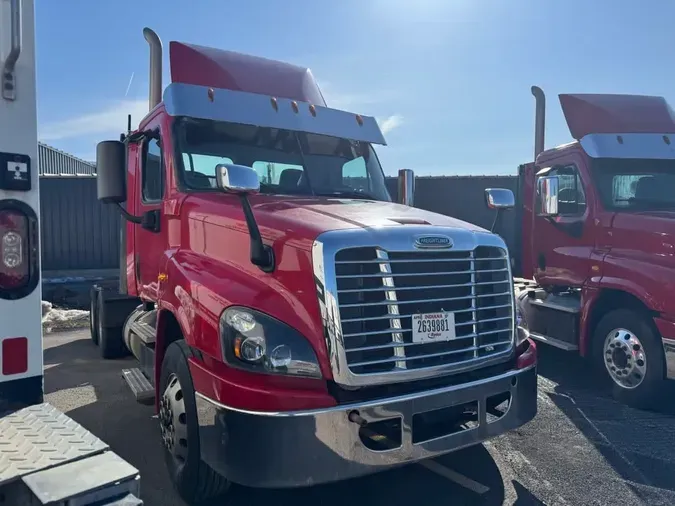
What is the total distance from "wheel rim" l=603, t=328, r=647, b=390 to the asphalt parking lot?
0.86 ft

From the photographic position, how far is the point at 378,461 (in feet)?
9.64

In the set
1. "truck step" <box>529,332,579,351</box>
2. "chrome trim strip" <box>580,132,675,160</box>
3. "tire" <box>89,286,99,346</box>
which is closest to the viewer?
"chrome trim strip" <box>580,132,675,160</box>

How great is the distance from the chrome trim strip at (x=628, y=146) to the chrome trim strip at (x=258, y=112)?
264 centimetres

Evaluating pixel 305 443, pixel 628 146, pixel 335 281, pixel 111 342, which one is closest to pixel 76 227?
pixel 111 342

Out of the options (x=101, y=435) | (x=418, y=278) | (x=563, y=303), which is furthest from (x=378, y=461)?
(x=563, y=303)

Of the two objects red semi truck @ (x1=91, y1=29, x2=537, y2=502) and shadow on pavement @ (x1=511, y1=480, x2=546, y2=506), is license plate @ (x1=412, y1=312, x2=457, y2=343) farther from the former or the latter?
shadow on pavement @ (x1=511, y1=480, x2=546, y2=506)

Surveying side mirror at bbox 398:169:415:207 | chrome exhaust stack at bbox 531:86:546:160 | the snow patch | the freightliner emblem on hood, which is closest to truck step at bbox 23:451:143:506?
the freightliner emblem on hood

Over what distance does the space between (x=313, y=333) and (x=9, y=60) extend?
1853 millimetres

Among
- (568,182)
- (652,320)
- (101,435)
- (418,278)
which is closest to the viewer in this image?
A: (418,278)

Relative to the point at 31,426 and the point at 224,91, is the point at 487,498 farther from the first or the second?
the point at 224,91

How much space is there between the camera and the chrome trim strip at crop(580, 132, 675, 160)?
6.24m

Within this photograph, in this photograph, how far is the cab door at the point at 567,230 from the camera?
6.38 meters

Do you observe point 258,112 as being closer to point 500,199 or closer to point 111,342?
point 500,199

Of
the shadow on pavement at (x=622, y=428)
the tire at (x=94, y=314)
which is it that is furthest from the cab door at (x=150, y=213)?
the shadow on pavement at (x=622, y=428)
